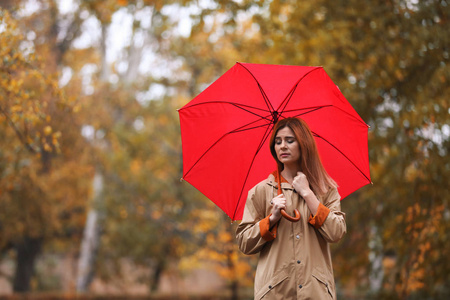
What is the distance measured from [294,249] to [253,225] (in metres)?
0.30

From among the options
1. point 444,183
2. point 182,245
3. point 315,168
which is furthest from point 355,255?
point 182,245

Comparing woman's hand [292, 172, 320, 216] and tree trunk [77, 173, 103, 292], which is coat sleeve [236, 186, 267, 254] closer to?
woman's hand [292, 172, 320, 216]

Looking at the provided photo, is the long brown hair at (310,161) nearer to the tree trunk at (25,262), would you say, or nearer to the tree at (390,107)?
the tree at (390,107)

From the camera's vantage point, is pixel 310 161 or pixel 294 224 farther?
pixel 310 161

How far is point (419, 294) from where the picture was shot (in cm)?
1006

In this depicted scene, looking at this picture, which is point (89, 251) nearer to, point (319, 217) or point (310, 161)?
point (310, 161)

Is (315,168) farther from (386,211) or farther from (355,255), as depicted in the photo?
(355,255)

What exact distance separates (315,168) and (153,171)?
40.6 feet

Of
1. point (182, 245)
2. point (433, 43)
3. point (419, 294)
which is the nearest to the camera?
point (433, 43)

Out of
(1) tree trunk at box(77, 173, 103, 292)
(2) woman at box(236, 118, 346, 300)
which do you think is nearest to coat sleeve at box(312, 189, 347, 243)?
(2) woman at box(236, 118, 346, 300)

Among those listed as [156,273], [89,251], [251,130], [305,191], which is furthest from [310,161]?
[89,251]

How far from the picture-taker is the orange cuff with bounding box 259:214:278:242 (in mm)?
3105

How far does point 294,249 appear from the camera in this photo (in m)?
3.13

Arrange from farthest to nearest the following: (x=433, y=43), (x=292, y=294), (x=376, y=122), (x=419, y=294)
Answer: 1. (x=419, y=294)
2. (x=376, y=122)
3. (x=433, y=43)
4. (x=292, y=294)
